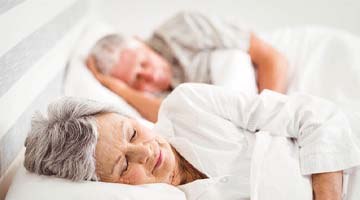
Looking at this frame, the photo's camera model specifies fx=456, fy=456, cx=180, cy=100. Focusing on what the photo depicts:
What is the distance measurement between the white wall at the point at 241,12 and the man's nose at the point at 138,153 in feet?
5.67

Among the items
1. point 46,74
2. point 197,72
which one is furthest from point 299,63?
point 46,74

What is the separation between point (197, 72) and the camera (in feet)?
6.39

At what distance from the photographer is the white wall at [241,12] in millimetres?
2703

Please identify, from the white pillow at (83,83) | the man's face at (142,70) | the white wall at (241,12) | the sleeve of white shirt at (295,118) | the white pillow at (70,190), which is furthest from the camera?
the white wall at (241,12)

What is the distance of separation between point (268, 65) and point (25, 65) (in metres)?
0.99

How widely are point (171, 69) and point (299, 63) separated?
21.7 inches

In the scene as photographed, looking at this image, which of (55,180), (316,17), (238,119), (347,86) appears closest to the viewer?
(55,180)

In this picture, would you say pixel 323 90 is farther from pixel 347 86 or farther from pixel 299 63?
pixel 299 63

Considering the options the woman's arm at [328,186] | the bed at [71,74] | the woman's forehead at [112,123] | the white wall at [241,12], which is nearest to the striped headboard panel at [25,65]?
the bed at [71,74]

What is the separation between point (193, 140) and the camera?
4.26 feet

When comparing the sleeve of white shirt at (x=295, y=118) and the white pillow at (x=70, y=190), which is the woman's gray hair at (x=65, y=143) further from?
the sleeve of white shirt at (x=295, y=118)

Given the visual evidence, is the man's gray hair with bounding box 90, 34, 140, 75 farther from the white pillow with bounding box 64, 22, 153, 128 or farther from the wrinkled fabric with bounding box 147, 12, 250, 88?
the wrinkled fabric with bounding box 147, 12, 250, 88

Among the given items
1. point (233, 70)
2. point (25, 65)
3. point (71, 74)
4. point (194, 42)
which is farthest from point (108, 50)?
point (25, 65)

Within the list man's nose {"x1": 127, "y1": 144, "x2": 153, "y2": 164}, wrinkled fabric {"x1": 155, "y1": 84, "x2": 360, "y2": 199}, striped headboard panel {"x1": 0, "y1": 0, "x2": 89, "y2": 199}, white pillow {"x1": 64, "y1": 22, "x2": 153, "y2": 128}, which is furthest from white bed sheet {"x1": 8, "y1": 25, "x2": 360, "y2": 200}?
man's nose {"x1": 127, "y1": 144, "x2": 153, "y2": 164}
